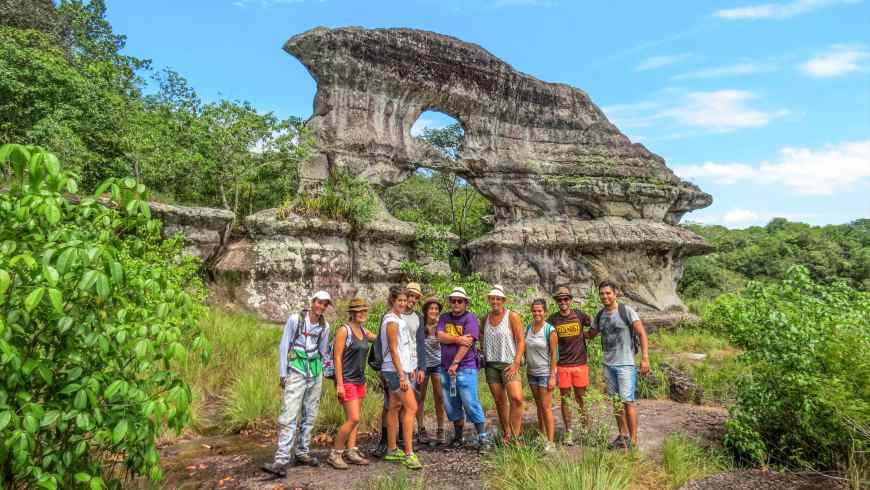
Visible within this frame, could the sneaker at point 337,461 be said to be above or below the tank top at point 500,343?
below

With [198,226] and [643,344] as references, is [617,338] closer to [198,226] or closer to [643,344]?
[643,344]

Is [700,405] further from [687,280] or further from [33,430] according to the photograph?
[687,280]

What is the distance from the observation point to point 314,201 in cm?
1371

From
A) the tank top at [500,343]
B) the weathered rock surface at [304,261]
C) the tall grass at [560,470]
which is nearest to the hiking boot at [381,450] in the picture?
the tall grass at [560,470]

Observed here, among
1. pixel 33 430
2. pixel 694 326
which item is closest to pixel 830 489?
Result: pixel 33 430

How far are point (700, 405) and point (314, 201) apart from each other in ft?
31.4

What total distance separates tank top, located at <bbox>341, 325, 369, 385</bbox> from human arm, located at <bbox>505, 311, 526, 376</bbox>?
1.45 m

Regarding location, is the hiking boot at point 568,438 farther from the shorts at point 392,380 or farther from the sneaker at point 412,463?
the shorts at point 392,380

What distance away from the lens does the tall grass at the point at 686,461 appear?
4.83 metres

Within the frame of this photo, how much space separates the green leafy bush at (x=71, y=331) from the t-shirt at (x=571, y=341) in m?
3.66

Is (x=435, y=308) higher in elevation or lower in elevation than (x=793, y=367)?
higher

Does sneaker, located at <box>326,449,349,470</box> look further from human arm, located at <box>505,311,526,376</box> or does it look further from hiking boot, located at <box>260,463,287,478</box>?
human arm, located at <box>505,311,526,376</box>

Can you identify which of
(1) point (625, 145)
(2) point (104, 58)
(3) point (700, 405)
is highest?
(2) point (104, 58)

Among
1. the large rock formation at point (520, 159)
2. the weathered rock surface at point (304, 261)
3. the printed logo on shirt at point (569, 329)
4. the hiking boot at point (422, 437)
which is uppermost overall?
the large rock formation at point (520, 159)
